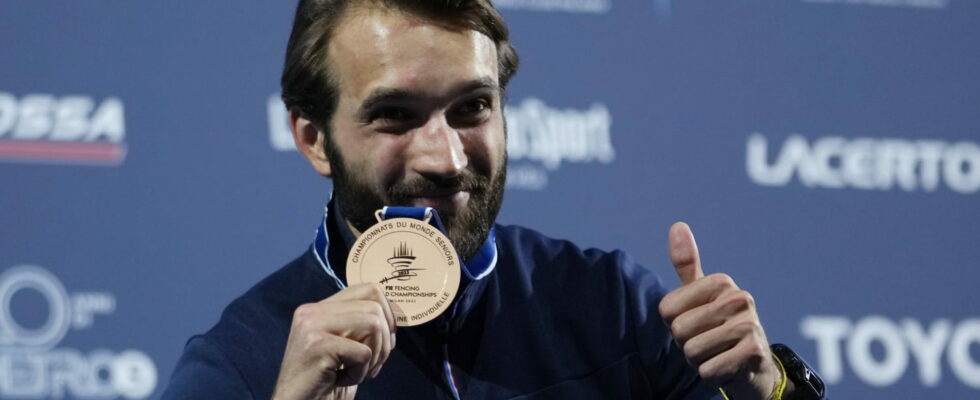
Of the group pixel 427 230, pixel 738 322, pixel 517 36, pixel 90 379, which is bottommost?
pixel 90 379

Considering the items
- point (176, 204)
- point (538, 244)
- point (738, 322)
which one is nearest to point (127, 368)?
point (176, 204)

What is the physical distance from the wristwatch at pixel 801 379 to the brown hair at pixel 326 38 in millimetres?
629

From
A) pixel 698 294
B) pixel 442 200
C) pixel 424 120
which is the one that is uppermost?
pixel 424 120

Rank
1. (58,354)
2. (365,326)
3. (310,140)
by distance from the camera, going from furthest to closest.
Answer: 1. (58,354)
2. (310,140)
3. (365,326)

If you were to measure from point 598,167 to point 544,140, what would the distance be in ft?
0.56

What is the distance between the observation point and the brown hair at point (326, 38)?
2.13 meters

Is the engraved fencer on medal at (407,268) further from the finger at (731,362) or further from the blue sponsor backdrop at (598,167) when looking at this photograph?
the blue sponsor backdrop at (598,167)

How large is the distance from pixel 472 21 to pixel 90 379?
1.31 metres

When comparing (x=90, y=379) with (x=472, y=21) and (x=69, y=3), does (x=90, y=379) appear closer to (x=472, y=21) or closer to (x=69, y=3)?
(x=69, y=3)

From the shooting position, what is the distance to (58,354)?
2.95m

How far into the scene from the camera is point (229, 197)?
312cm

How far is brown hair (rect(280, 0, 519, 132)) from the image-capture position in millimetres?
2129

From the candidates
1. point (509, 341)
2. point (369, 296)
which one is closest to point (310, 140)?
point (509, 341)

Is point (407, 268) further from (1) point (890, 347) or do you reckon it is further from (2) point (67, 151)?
(1) point (890, 347)
